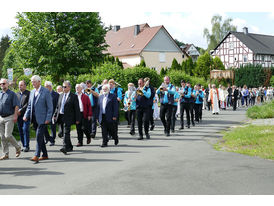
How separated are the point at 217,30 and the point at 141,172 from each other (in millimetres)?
73562

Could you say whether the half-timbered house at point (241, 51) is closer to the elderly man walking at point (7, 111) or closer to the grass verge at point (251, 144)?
the grass verge at point (251, 144)

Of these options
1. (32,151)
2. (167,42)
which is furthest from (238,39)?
(32,151)

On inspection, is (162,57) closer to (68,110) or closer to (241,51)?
(241,51)

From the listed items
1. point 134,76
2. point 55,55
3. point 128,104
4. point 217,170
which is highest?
point 55,55

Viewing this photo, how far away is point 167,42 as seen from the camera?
211 feet

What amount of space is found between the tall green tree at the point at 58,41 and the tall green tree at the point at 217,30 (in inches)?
2021

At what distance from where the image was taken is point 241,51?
7662cm

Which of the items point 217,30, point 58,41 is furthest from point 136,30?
point 58,41

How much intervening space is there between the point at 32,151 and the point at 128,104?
5.08 metres

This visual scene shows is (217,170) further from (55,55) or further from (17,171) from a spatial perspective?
(55,55)

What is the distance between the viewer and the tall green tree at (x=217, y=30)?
250ft

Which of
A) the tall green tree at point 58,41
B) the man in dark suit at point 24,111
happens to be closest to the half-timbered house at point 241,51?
the tall green tree at point 58,41

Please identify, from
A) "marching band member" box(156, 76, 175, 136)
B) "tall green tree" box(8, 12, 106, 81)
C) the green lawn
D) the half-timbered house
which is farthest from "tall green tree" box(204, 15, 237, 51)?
"marching band member" box(156, 76, 175, 136)

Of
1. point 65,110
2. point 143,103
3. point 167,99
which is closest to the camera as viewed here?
point 65,110
